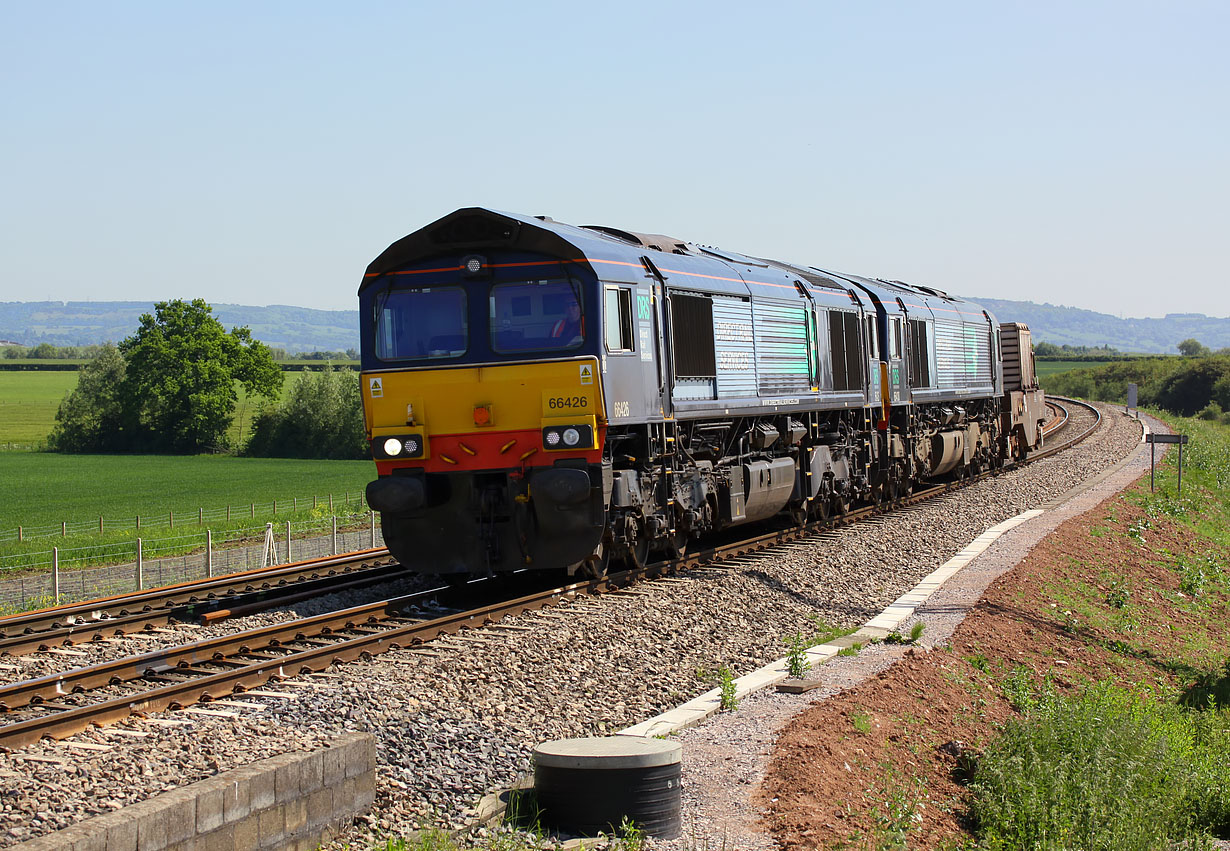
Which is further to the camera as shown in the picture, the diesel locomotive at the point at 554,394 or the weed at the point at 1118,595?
the weed at the point at 1118,595

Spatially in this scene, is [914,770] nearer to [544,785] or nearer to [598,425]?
[544,785]

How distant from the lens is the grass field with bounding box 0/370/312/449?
92.4 m

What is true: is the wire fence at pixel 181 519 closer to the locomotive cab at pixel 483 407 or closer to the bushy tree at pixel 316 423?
the locomotive cab at pixel 483 407

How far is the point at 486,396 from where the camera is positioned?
558 inches

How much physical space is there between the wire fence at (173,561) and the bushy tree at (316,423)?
148 feet

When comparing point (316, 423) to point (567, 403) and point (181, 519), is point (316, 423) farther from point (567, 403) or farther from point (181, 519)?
point (567, 403)

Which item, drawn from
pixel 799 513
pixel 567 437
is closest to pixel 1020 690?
pixel 567 437

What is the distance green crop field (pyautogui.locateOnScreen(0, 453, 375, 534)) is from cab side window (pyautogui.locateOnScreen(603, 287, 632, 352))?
28.8 metres

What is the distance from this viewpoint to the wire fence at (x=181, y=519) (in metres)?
36.2

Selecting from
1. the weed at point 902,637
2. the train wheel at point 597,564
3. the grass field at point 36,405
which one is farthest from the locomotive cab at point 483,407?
the grass field at point 36,405

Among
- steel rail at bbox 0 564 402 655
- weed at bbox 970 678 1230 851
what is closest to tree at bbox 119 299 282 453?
steel rail at bbox 0 564 402 655

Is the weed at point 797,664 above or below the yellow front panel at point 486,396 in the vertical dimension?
below

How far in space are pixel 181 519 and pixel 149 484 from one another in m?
20.0

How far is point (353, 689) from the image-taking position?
9.87 metres
